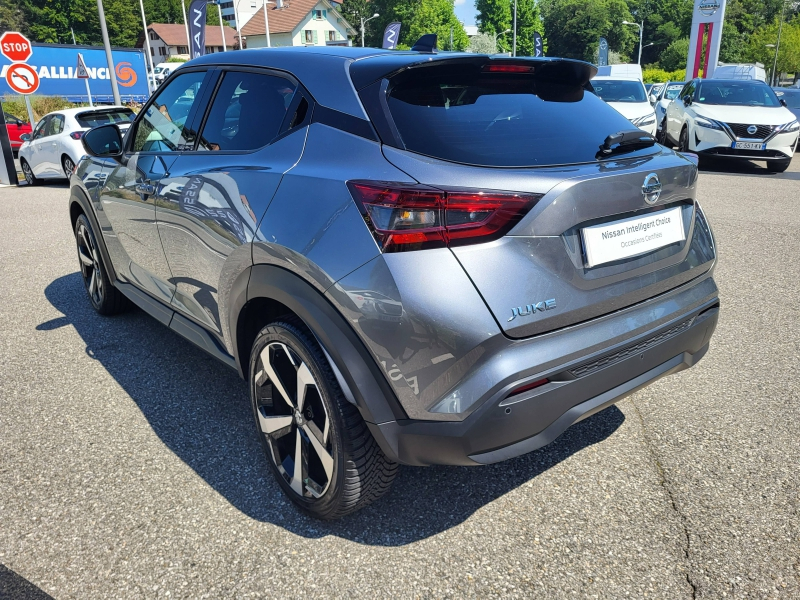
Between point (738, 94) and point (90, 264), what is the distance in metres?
12.5

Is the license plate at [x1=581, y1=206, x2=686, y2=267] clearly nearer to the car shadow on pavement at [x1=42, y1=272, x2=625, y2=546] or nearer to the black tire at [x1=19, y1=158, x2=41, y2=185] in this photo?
the car shadow on pavement at [x1=42, y1=272, x2=625, y2=546]

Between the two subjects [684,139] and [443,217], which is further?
[684,139]

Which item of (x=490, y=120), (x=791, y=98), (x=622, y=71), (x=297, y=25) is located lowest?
(x=791, y=98)

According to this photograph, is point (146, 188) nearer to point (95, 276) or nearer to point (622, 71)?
point (95, 276)

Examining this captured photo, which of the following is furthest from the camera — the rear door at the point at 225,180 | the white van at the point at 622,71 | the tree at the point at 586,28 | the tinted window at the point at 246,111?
the tree at the point at 586,28

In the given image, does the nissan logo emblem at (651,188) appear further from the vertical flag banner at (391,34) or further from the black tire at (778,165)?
the vertical flag banner at (391,34)

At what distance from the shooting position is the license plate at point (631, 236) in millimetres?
2100

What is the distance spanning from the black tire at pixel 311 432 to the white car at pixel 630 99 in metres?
11.7

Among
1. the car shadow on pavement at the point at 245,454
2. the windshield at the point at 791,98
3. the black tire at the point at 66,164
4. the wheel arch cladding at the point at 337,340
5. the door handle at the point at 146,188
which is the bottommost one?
the black tire at the point at 66,164

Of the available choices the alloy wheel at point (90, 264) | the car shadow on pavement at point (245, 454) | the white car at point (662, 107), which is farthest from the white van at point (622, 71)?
the car shadow on pavement at point (245, 454)

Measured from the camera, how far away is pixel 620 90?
45.9 feet

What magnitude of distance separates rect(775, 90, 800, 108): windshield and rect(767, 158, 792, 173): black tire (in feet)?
15.0

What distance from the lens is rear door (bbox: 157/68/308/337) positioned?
245 cm

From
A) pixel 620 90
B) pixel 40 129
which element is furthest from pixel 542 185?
pixel 40 129
